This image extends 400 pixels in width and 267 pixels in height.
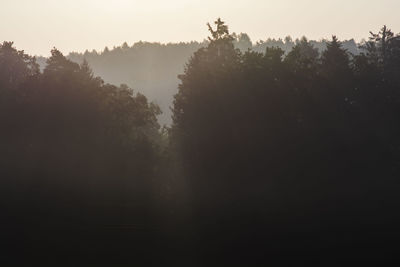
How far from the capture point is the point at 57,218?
32.1 meters

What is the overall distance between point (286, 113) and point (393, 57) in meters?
32.0

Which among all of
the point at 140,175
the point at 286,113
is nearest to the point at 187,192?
the point at 140,175

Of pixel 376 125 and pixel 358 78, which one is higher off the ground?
pixel 358 78

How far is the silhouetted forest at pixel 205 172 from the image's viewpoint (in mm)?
29109

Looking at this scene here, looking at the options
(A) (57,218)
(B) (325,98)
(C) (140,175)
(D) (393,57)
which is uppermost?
(D) (393,57)

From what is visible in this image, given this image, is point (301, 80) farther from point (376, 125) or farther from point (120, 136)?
point (120, 136)

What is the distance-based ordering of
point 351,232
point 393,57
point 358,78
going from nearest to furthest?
point 351,232 < point 358,78 < point 393,57

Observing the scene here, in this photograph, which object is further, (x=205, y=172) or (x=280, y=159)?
(x=280, y=159)

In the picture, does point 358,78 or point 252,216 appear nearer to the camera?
point 252,216

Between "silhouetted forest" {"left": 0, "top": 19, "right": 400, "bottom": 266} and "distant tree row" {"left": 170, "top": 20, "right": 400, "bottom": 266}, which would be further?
"distant tree row" {"left": 170, "top": 20, "right": 400, "bottom": 266}

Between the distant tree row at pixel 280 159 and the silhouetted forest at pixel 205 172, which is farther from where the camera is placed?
the distant tree row at pixel 280 159

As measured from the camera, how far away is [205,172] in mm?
36500

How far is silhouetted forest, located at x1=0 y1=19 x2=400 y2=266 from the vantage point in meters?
29.1

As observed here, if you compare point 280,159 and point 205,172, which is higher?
point 280,159
